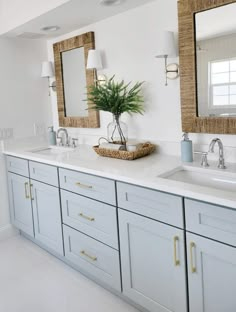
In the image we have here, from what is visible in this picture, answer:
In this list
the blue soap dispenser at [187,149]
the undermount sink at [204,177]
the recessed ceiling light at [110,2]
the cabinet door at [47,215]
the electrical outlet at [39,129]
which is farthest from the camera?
the electrical outlet at [39,129]

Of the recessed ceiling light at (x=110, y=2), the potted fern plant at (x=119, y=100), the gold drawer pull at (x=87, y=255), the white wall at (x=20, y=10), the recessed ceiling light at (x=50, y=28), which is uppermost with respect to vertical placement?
the white wall at (x=20, y=10)

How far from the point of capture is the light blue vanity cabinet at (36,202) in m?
2.56

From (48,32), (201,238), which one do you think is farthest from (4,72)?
(201,238)

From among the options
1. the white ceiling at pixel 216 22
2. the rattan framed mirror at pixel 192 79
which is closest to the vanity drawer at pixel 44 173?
the rattan framed mirror at pixel 192 79

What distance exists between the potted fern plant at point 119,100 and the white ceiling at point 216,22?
608 millimetres

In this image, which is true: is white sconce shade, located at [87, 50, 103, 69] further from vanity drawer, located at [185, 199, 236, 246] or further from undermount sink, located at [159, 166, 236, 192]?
vanity drawer, located at [185, 199, 236, 246]

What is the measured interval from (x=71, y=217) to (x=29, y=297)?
609 millimetres

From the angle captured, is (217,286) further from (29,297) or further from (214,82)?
(29,297)

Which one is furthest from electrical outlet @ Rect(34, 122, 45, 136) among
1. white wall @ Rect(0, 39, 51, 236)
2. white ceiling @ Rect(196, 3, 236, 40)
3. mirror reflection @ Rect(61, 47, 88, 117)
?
white ceiling @ Rect(196, 3, 236, 40)

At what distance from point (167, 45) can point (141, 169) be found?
83 cm

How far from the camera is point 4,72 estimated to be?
3.06 metres

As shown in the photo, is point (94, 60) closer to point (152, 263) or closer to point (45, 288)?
point (152, 263)

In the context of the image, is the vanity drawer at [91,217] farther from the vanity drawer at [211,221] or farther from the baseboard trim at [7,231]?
the baseboard trim at [7,231]

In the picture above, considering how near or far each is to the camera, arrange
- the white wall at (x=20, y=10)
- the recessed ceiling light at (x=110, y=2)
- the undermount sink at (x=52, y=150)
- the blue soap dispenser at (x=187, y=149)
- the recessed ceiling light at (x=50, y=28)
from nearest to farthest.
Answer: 1. the blue soap dispenser at (x=187, y=149)
2. the recessed ceiling light at (x=110, y=2)
3. the white wall at (x=20, y=10)
4. the recessed ceiling light at (x=50, y=28)
5. the undermount sink at (x=52, y=150)
